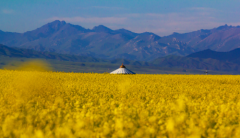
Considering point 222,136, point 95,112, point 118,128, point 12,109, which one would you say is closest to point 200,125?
point 222,136

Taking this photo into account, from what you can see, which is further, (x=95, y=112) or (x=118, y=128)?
(x=95, y=112)

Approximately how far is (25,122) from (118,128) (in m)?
3.09

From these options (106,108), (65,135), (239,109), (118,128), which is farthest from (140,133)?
(239,109)

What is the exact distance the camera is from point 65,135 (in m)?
5.86

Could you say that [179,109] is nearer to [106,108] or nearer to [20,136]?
[106,108]

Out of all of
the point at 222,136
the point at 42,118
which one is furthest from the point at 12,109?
the point at 222,136

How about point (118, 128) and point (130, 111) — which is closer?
point (118, 128)

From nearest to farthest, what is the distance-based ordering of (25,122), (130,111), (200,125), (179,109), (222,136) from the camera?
(222,136)
(200,125)
(25,122)
(130,111)
(179,109)

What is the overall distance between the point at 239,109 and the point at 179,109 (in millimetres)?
2479

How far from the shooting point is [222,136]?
6.48m

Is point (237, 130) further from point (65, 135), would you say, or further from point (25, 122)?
point (25, 122)

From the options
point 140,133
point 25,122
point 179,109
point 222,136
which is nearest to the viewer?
point 140,133

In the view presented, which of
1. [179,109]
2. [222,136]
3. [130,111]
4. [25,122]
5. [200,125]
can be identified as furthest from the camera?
[179,109]

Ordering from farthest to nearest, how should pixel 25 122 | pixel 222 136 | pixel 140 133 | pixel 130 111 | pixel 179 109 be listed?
pixel 179 109, pixel 130 111, pixel 25 122, pixel 222 136, pixel 140 133
